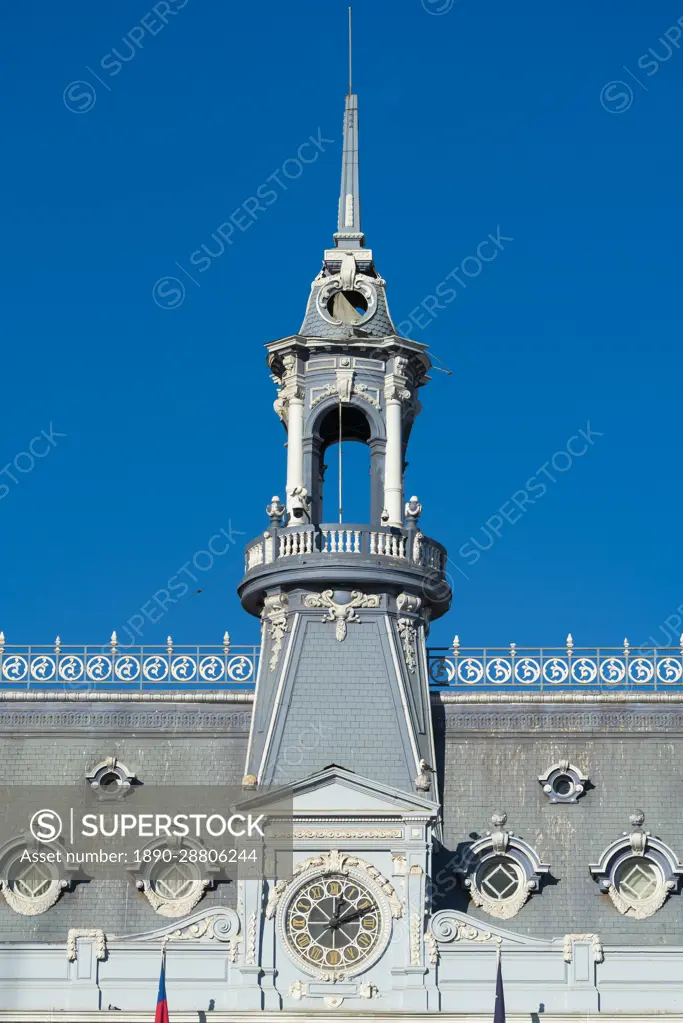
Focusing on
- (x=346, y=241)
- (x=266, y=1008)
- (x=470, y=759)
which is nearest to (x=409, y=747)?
(x=470, y=759)

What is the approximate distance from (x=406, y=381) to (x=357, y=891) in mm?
16141

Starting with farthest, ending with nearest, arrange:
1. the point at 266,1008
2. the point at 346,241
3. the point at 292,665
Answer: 1. the point at 346,241
2. the point at 292,665
3. the point at 266,1008

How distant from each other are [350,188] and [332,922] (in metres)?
24.3

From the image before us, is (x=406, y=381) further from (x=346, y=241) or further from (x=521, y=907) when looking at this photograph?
(x=521, y=907)

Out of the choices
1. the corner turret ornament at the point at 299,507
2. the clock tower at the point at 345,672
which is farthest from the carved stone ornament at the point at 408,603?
the corner turret ornament at the point at 299,507

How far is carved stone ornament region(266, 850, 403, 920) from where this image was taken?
65.6 m

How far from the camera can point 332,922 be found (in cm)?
6581

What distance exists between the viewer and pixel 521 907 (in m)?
67.9

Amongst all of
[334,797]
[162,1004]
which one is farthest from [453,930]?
[162,1004]

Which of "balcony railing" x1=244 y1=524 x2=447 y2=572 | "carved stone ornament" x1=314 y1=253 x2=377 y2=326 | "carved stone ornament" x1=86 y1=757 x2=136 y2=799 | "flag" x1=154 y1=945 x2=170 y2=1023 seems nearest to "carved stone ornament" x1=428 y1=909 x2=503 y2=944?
"flag" x1=154 y1=945 x2=170 y2=1023

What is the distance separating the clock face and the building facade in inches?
2.4

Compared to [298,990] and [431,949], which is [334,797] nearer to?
[431,949]

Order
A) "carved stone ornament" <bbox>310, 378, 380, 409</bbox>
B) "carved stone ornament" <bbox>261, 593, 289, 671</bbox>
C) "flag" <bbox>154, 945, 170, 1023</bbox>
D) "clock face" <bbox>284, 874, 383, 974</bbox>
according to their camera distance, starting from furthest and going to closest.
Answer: "carved stone ornament" <bbox>310, 378, 380, 409</bbox> → "carved stone ornament" <bbox>261, 593, 289, 671</bbox> → "clock face" <bbox>284, 874, 383, 974</bbox> → "flag" <bbox>154, 945, 170, 1023</bbox>

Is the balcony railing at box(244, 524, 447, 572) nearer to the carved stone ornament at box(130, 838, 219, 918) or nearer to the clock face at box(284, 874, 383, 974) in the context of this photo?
the carved stone ornament at box(130, 838, 219, 918)
